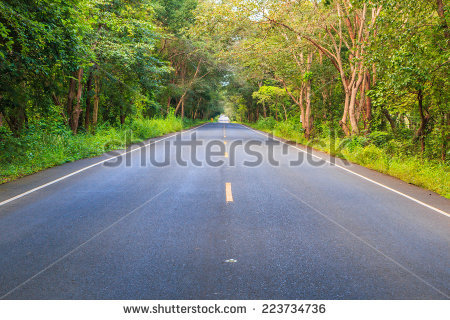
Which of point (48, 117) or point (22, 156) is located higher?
point (48, 117)

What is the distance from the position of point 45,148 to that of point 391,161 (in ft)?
43.1

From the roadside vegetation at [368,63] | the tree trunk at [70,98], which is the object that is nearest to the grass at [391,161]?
the roadside vegetation at [368,63]

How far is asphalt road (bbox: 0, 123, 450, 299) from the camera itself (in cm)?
340

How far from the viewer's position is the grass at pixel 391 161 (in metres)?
9.39

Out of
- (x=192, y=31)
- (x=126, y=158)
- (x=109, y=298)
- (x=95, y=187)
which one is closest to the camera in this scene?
(x=109, y=298)

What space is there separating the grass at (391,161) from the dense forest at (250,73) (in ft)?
0.21

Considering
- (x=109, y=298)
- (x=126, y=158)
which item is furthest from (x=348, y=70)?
(x=109, y=298)

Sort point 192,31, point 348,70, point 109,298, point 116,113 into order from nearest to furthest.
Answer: point 109,298 < point 192,31 < point 348,70 < point 116,113

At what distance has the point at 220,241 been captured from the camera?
466 centimetres

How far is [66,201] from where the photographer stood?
687 cm

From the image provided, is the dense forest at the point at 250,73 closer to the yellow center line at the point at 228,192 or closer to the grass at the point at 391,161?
the grass at the point at 391,161

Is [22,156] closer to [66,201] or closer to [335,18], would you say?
[66,201]

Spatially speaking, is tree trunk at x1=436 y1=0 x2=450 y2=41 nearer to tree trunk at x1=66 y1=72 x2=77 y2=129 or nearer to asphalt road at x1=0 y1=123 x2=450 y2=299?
asphalt road at x1=0 y1=123 x2=450 y2=299

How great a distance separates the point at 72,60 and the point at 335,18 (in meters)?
13.7
